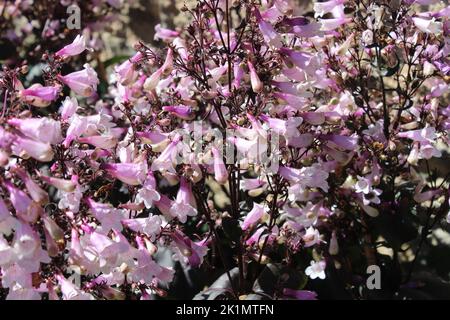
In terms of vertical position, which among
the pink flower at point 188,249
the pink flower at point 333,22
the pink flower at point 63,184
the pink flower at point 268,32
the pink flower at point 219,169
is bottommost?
the pink flower at point 188,249

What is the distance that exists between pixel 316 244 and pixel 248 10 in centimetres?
105

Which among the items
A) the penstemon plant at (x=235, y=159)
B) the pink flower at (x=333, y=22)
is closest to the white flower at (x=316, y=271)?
the penstemon plant at (x=235, y=159)

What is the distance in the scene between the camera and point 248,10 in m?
2.17

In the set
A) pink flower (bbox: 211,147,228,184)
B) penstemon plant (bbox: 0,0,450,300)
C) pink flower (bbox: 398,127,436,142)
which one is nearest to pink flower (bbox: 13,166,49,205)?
penstemon plant (bbox: 0,0,450,300)

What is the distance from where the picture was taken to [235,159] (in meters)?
2.22

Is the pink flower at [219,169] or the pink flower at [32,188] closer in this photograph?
the pink flower at [32,188]

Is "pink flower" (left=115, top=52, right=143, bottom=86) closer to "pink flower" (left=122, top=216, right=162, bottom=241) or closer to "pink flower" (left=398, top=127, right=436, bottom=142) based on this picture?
"pink flower" (left=122, top=216, right=162, bottom=241)

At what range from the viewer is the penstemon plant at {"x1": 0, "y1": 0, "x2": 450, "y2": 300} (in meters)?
1.89

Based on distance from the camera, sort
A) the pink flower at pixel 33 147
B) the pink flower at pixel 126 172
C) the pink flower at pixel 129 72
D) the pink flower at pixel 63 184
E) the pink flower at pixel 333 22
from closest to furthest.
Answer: the pink flower at pixel 33 147 < the pink flower at pixel 63 184 < the pink flower at pixel 126 172 < the pink flower at pixel 129 72 < the pink flower at pixel 333 22

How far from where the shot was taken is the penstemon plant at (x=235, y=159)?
6.21 ft

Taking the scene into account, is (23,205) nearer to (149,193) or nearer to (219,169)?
(149,193)

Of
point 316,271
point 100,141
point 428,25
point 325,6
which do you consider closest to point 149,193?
point 100,141

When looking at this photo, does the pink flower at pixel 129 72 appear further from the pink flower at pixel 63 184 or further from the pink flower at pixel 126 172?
the pink flower at pixel 63 184
